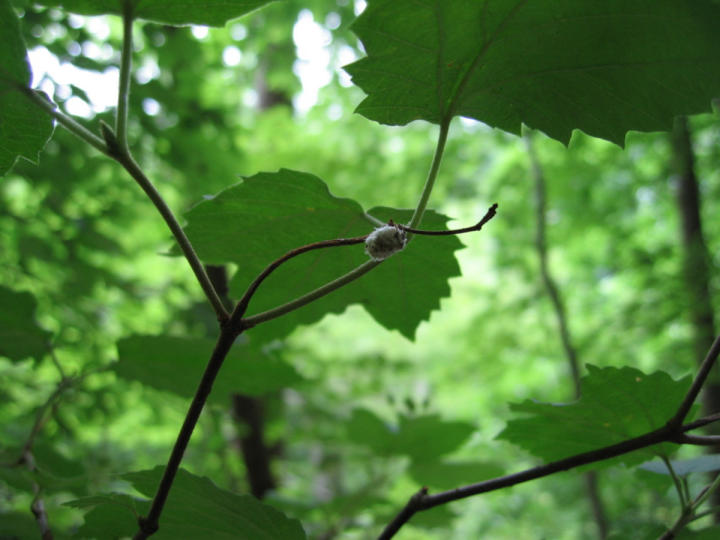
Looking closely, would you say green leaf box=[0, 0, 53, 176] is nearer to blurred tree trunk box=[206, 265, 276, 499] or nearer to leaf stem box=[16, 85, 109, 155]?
leaf stem box=[16, 85, 109, 155]

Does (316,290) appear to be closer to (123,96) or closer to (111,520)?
(123,96)

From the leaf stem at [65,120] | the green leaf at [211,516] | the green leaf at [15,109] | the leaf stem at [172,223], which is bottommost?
the green leaf at [211,516]

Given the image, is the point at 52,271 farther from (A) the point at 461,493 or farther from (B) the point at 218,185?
(A) the point at 461,493

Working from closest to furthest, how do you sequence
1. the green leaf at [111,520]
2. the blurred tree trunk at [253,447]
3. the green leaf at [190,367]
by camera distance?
1. the green leaf at [111,520]
2. the green leaf at [190,367]
3. the blurred tree trunk at [253,447]

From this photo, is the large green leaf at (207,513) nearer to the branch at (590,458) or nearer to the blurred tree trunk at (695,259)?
the branch at (590,458)

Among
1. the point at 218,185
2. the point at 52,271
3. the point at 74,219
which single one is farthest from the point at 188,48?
the point at 52,271

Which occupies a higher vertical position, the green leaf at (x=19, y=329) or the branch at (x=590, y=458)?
the green leaf at (x=19, y=329)

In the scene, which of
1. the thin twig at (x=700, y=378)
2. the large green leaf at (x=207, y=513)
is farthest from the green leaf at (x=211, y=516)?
the thin twig at (x=700, y=378)
